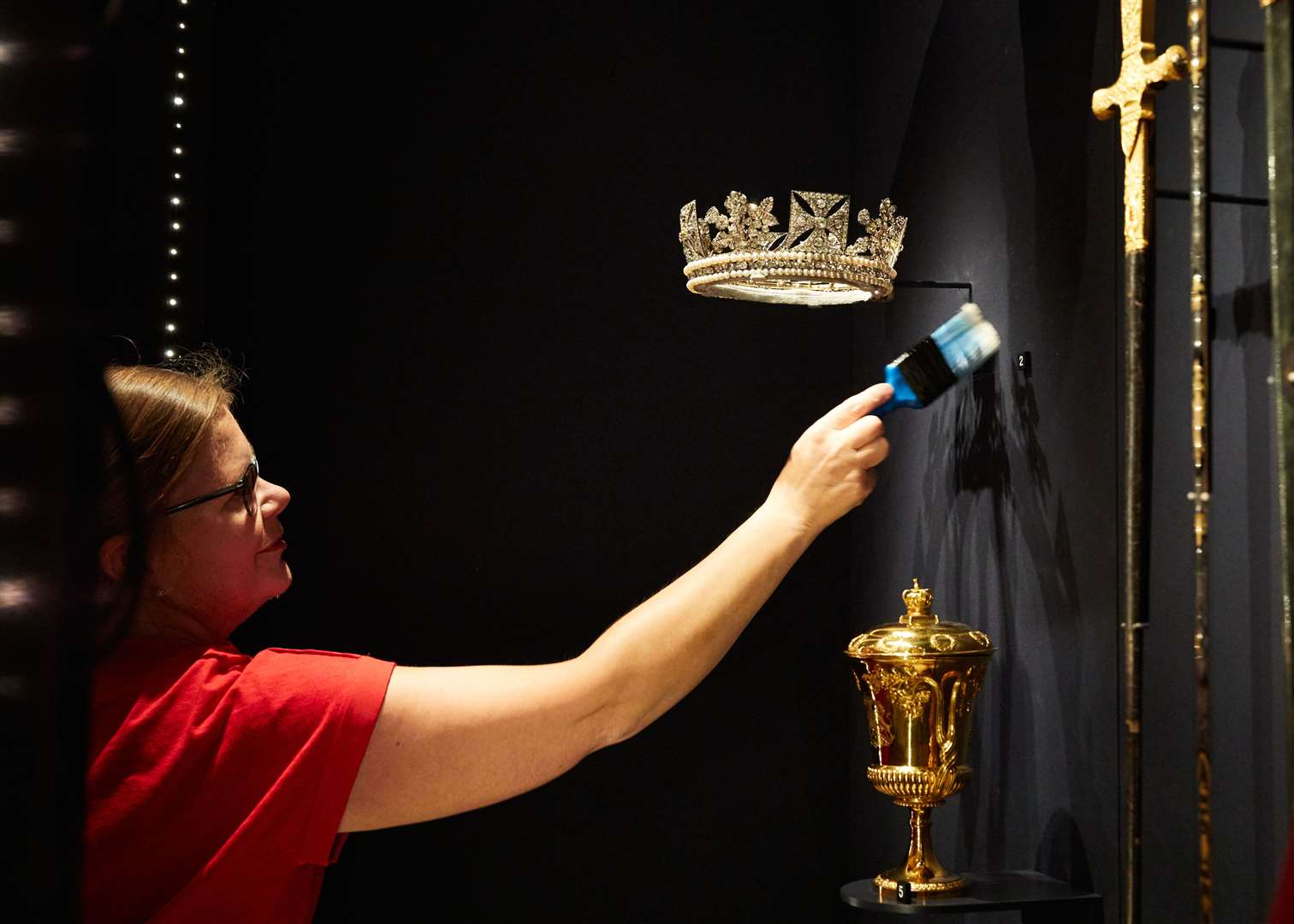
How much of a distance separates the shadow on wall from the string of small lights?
55.1 inches

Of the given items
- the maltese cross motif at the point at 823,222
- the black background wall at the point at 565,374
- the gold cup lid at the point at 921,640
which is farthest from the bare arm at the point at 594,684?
the black background wall at the point at 565,374

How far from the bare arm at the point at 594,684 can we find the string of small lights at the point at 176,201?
1.31m

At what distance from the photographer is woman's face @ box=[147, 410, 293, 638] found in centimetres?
134

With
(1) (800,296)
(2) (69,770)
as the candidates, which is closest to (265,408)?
(1) (800,296)

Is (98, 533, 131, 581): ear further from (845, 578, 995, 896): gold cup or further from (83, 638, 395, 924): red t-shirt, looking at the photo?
(845, 578, 995, 896): gold cup

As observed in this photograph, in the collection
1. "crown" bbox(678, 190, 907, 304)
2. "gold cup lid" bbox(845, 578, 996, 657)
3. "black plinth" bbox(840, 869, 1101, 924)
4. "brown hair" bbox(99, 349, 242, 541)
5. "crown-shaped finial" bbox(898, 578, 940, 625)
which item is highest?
"crown" bbox(678, 190, 907, 304)

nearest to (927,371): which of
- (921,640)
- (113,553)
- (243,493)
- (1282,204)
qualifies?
(921,640)

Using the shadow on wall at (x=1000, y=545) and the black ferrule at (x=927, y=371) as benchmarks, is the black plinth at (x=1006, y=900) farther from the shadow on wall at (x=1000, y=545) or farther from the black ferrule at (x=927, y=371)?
the black ferrule at (x=927, y=371)

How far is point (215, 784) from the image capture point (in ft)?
3.84

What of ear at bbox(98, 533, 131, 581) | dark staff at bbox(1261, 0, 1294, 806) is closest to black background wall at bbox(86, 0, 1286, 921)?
ear at bbox(98, 533, 131, 581)

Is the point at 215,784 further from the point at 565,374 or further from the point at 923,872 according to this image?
the point at 565,374

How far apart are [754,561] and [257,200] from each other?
152cm

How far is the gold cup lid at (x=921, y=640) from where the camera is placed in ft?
5.24

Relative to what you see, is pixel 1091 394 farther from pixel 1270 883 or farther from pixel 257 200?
pixel 257 200
